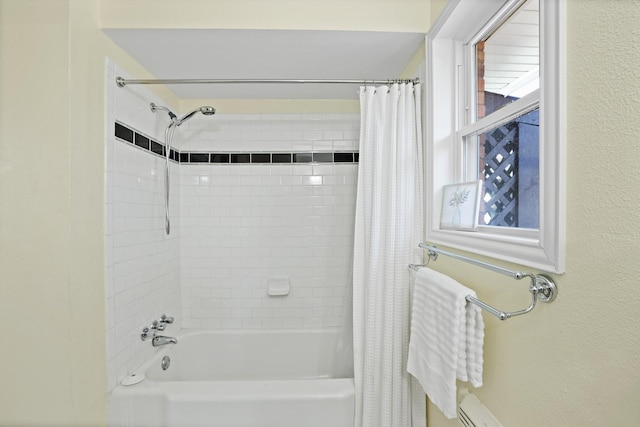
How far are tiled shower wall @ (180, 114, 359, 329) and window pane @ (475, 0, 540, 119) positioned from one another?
1.15 m

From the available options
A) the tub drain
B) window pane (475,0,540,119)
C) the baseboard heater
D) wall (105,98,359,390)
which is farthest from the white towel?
the tub drain

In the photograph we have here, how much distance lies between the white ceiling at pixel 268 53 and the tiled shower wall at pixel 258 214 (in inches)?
13.3

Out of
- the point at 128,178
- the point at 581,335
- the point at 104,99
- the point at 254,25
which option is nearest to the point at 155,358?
the point at 128,178

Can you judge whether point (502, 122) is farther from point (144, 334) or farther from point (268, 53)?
point (144, 334)

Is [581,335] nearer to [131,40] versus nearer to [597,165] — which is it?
[597,165]

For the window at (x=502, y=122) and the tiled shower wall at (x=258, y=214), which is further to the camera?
the tiled shower wall at (x=258, y=214)

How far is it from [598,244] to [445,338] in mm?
640

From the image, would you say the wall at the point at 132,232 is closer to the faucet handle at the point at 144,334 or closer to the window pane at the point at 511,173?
the faucet handle at the point at 144,334

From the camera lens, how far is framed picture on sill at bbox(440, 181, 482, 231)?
138cm

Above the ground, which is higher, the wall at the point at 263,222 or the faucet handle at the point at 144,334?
the wall at the point at 263,222

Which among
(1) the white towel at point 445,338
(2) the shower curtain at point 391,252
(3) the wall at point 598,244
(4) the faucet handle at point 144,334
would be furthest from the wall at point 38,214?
(3) the wall at point 598,244

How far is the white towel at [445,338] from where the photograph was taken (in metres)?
1.15

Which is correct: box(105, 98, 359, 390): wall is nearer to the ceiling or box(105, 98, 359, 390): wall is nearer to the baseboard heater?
the ceiling

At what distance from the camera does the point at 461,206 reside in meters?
1.46
